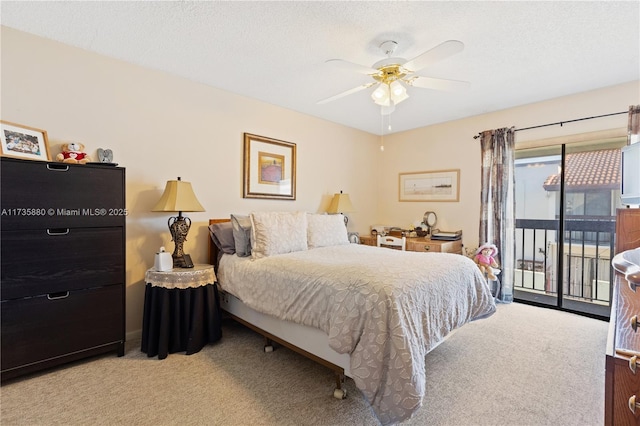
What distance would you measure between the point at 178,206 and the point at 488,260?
353cm

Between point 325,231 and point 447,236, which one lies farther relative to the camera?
point 447,236

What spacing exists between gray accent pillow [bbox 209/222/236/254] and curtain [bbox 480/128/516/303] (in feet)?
10.5

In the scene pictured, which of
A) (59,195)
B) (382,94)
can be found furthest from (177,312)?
(382,94)

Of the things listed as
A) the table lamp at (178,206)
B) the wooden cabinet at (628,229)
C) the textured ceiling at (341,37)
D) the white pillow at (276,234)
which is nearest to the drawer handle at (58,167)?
the table lamp at (178,206)

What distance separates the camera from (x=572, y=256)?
3771 mm

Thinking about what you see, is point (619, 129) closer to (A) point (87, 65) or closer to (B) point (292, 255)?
(B) point (292, 255)

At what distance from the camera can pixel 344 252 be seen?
112 inches

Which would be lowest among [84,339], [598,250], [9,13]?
[84,339]

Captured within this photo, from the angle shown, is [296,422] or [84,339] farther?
[84,339]

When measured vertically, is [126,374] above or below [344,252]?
below

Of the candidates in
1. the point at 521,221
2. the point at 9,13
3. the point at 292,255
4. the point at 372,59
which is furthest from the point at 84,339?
the point at 521,221

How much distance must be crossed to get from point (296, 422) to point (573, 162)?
158 inches

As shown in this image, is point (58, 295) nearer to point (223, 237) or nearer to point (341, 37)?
point (223, 237)

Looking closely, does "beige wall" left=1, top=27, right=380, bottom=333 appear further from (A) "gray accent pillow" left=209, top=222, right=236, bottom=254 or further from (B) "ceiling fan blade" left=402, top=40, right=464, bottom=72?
(B) "ceiling fan blade" left=402, top=40, right=464, bottom=72
